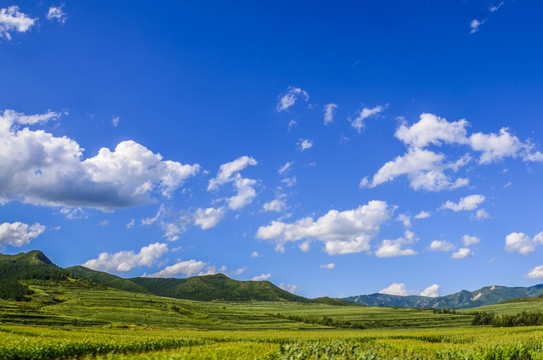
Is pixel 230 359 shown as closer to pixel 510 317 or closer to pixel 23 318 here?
pixel 23 318

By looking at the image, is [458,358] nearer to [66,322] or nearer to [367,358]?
[367,358]

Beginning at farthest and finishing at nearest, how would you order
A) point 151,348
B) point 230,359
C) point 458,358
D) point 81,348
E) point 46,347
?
point 151,348, point 458,358, point 81,348, point 46,347, point 230,359

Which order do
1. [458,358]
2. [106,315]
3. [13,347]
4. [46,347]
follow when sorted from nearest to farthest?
[13,347] < [46,347] < [458,358] < [106,315]

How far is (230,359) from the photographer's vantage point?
25266 mm

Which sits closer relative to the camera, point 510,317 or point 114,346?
point 114,346

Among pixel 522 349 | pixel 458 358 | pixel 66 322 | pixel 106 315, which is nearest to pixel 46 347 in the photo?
pixel 458 358

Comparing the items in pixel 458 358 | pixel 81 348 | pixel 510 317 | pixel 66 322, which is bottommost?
pixel 510 317

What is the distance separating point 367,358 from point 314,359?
5.23 m

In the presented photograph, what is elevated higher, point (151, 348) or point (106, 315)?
point (151, 348)

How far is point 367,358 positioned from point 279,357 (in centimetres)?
673

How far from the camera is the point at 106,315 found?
531 ft

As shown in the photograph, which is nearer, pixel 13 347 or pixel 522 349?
pixel 13 347

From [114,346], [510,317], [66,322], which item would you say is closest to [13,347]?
[114,346]

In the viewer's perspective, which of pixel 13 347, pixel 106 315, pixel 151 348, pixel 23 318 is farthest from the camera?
pixel 106 315
